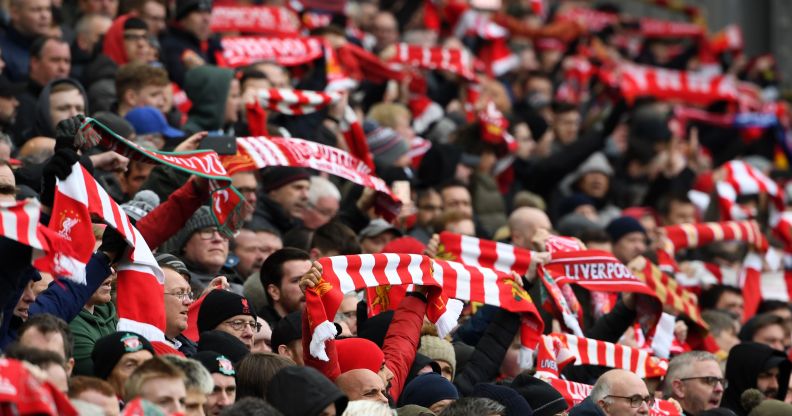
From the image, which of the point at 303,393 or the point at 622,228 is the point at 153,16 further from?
the point at 303,393

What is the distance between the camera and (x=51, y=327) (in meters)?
6.78

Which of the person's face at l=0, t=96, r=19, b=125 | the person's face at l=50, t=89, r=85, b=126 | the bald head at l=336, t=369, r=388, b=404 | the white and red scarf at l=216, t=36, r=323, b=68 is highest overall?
the person's face at l=50, t=89, r=85, b=126

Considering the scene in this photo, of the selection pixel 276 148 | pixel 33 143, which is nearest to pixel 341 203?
pixel 276 148

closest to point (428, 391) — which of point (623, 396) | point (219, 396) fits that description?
point (623, 396)

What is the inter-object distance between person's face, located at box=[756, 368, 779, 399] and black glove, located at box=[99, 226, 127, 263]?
4468mm

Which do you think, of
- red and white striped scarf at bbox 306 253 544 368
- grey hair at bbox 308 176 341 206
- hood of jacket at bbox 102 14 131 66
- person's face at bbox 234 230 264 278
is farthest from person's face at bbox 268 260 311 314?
hood of jacket at bbox 102 14 131 66

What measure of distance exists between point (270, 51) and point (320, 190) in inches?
109

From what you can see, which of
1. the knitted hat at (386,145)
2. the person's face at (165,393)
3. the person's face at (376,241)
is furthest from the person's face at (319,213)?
the person's face at (165,393)

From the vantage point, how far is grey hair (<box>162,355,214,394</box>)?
6.83m

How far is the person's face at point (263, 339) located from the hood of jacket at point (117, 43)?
428cm

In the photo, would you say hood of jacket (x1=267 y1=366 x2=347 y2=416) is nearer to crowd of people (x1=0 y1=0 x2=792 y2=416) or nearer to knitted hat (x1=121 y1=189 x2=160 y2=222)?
crowd of people (x1=0 y1=0 x2=792 y2=416)

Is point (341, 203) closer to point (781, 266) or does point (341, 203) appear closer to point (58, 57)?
point (58, 57)

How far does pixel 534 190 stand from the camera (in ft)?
49.1

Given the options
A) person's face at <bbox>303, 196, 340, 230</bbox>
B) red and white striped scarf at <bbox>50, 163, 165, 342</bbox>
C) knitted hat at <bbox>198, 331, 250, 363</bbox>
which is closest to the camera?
red and white striped scarf at <bbox>50, 163, 165, 342</bbox>
